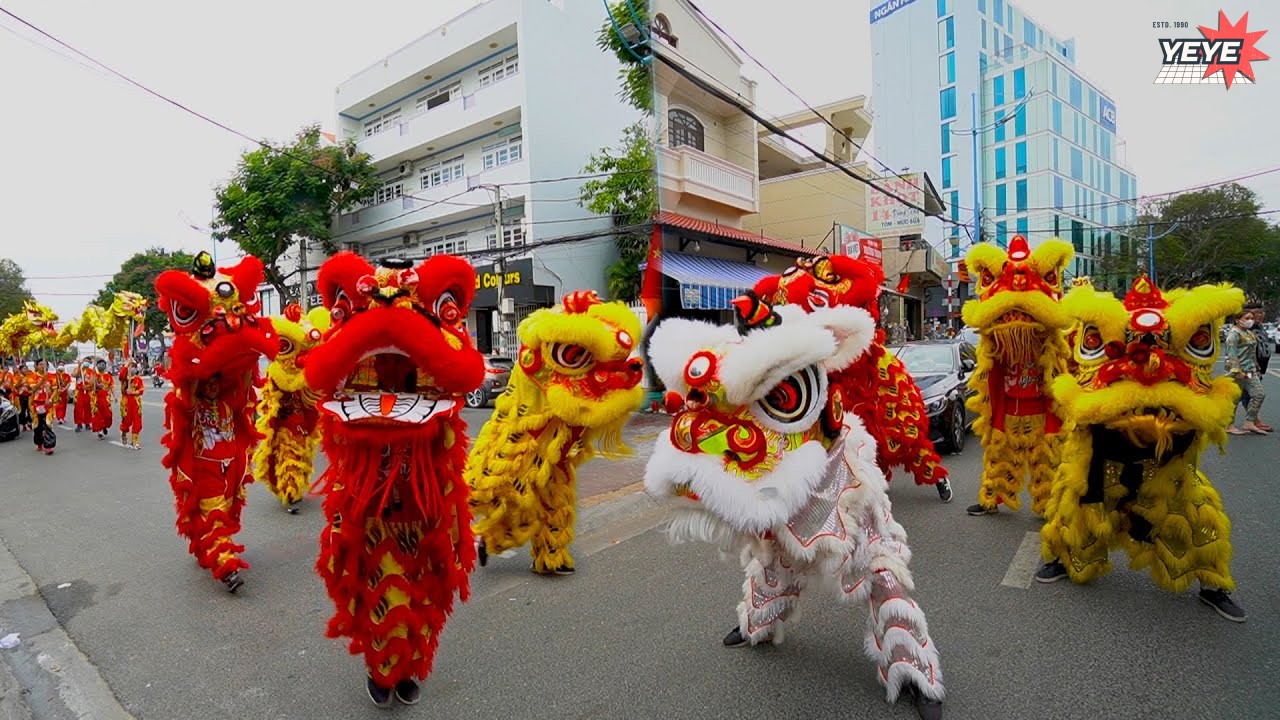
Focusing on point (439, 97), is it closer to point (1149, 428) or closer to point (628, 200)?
point (628, 200)

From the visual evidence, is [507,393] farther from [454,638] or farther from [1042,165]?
[1042,165]

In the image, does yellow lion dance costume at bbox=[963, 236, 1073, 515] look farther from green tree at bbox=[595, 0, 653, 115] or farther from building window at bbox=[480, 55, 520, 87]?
building window at bbox=[480, 55, 520, 87]

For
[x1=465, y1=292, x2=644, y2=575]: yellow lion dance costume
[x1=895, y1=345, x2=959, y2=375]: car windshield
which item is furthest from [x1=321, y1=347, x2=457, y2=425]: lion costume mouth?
[x1=895, y1=345, x2=959, y2=375]: car windshield

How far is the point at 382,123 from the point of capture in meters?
22.1

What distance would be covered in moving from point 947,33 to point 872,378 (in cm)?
3083

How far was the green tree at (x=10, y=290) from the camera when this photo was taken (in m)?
29.9

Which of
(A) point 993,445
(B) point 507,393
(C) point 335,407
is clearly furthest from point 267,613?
(A) point 993,445

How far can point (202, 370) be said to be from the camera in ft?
12.6

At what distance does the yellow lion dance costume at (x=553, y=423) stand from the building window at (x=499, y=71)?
16.5 metres

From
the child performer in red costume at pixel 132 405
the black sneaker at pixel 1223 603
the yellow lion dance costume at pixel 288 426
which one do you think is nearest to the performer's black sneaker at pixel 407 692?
the yellow lion dance costume at pixel 288 426

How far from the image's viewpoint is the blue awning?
12039 millimetres

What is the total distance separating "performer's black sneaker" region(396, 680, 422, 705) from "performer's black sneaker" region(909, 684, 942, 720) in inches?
78.5

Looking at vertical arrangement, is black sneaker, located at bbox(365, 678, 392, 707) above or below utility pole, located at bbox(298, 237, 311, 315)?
below

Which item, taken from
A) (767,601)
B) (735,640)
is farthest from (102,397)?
(767,601)
